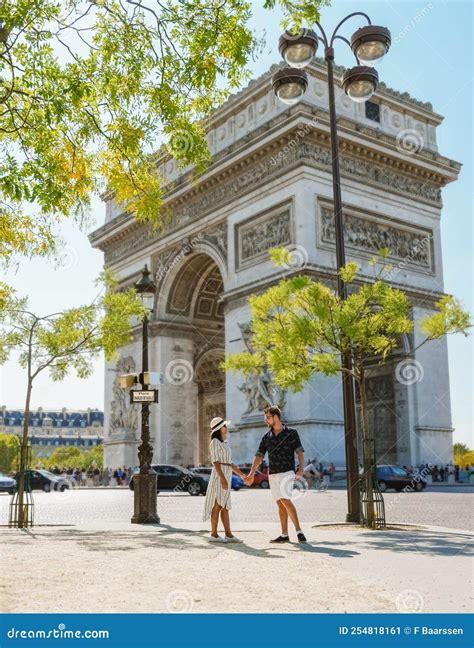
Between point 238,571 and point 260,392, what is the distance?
23.7 meters

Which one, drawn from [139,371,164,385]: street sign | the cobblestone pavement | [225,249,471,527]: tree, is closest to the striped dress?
[225,249,471,527]: tree

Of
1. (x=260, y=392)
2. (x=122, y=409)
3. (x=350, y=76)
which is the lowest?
(x=260, y=392)

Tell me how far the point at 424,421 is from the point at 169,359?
13294 millimetres

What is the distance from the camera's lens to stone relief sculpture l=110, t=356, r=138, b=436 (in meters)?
39.8

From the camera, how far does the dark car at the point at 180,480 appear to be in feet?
93.4

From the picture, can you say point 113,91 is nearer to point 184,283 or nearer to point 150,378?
point 150,378

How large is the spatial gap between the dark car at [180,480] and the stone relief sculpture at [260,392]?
352 centimetres

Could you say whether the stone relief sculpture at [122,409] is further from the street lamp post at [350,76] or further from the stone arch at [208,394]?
the street lamp post at [350,76]

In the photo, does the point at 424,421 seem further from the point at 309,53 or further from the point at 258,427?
the point at 309,53

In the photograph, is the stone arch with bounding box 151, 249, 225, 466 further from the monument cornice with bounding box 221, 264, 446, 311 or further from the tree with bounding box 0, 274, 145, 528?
the tree with bounding box 0, 274, 145, 528

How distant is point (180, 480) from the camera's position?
2975 centimetres

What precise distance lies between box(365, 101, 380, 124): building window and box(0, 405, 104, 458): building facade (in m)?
117

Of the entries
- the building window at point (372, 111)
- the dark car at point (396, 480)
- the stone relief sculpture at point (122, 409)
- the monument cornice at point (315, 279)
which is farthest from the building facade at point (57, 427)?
the dark car at point (396, 480)

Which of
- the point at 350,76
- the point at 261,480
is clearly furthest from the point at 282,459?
the point at 261,480
